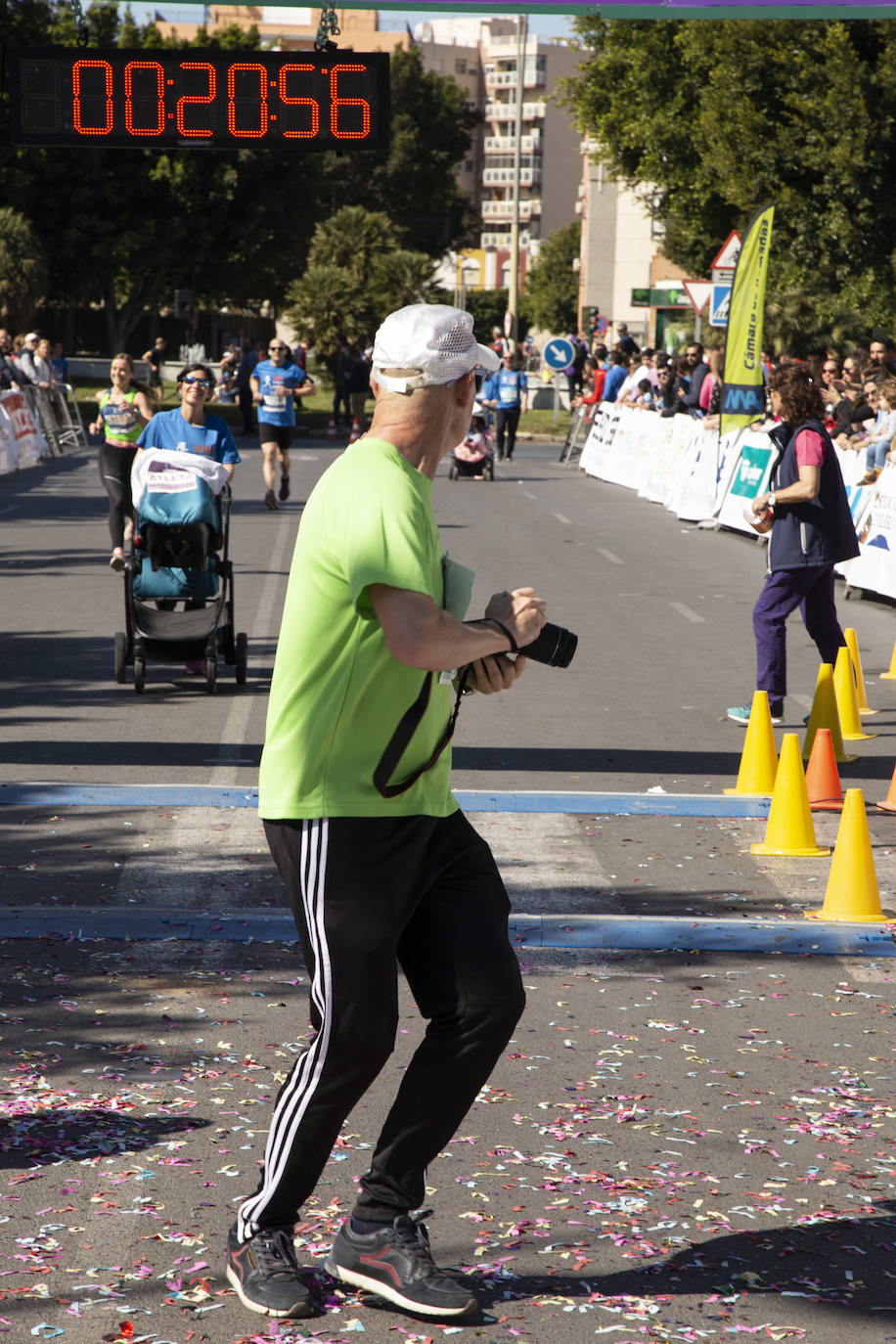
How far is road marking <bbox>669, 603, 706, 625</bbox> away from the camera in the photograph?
14.2 meters

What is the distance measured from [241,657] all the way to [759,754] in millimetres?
3845

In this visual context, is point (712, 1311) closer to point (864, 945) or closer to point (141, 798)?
point (864, 945)

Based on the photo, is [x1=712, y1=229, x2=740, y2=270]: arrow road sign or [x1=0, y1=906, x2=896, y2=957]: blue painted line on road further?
[x1=712, y1=229, x2=740, y2=270]: arrow road sign

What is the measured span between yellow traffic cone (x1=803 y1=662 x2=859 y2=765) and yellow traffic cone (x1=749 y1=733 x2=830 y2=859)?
1.53 meters

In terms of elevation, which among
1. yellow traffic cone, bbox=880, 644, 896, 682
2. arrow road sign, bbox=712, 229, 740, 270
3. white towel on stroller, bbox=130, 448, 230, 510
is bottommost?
yellow traffic cone, bbox=880, 644, 896, 682

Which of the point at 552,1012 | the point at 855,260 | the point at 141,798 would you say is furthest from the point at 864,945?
the point at 855,260

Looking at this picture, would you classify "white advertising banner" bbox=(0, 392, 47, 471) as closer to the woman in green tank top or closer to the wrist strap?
the woman in green tank top

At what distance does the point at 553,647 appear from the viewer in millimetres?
3531

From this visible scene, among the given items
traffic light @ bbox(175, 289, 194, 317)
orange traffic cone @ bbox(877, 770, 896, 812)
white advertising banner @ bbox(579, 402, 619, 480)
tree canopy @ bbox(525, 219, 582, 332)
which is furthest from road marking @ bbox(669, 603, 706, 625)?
tree canopy @ bbox(525, 219, 582, 332)

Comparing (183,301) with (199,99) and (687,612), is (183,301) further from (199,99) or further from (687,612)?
(199,99)

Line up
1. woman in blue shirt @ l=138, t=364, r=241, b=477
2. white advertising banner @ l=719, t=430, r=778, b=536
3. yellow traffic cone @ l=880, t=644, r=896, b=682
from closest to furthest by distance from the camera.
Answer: woman in blue shirt @ l=138, t=364, r=241, b=477
yellow traffic cone @ l=880, t=644, r=896, b=682
white advertising banner @ l=719, t=430, r=778, b=536

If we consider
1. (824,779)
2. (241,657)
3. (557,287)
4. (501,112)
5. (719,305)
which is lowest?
(241,657)

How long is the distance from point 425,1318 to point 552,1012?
6.26ft

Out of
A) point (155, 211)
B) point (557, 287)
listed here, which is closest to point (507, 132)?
point (557, 287)
